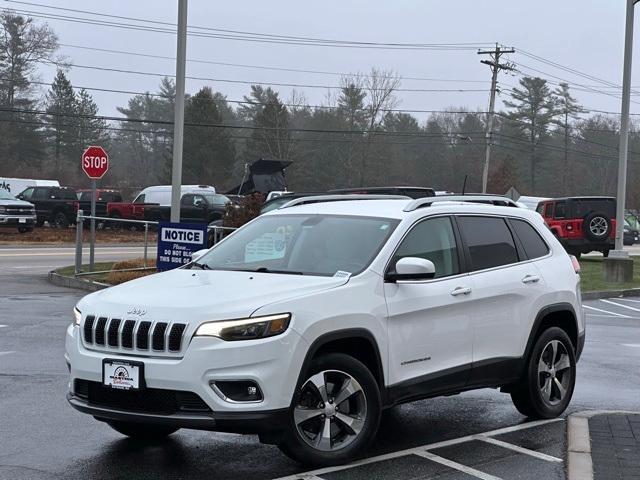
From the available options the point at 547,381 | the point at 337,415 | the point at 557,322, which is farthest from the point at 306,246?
the point at 557,322

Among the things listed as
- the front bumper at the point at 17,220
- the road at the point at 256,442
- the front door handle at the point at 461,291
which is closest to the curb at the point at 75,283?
→ the road at the point at 256,442

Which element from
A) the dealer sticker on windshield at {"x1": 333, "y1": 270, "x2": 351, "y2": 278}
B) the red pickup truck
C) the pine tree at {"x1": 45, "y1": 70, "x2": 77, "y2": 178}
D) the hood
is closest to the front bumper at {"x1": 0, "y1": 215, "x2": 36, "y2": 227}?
the red pickup truck

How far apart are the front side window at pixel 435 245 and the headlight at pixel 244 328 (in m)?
1.42

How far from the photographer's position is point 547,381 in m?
7.84

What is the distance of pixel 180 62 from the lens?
19.4 meters

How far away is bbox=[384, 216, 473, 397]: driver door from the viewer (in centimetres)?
642

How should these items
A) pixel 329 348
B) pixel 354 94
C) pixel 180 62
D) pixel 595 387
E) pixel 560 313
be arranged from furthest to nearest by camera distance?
pixel 354 94, pixel 180 62, pixel 595 387, pixel 560 313, pixel 329 348

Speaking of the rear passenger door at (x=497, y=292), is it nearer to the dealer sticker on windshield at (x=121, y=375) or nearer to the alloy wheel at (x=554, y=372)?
the alloy wheel at (x=554, y=372)

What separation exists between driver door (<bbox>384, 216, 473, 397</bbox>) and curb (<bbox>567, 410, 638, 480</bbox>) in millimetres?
887

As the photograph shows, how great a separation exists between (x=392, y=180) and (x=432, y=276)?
7101 cm

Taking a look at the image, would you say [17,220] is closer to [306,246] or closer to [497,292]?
[306,246]

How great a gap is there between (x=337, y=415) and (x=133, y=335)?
4.58ft

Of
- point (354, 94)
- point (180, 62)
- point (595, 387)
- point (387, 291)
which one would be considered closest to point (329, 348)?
point (387, 291)

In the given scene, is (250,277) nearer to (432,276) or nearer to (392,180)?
(432,276)
